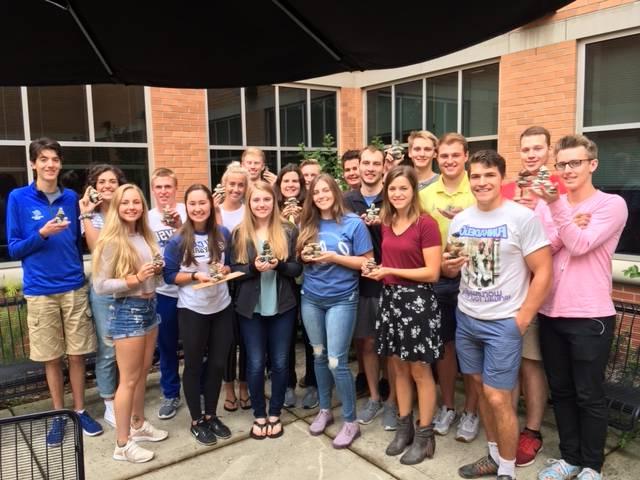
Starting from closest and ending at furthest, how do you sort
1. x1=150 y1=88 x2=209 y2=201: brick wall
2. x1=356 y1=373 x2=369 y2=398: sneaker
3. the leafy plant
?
1. x1=356 y1=373 x2=369 y2=398: sneaker
2. the leafy plant
3. x1=150 y1=88 x2=209 y2=201: brick wall

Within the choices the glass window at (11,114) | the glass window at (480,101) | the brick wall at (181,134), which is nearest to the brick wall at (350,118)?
the glass window at (480,101)

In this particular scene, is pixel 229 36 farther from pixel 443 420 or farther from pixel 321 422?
pixel 443 420

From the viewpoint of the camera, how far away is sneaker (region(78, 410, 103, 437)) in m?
3.96

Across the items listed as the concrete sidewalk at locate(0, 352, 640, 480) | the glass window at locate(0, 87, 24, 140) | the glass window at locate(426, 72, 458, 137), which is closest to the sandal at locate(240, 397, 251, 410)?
the concrete sidewalk at locate(0, 352, 640, 480)

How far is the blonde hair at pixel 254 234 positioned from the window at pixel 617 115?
4.48 meters

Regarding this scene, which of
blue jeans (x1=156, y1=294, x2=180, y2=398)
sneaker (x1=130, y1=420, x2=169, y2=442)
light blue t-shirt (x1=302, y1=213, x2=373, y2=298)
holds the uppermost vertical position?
light blue t-shirt (x1=302, y1=213, x2=373, y2=298)

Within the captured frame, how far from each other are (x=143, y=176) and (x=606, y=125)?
638cm

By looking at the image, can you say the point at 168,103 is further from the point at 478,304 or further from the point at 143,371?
the point at 478,304

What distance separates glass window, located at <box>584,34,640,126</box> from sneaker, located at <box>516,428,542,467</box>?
4264 millimetres

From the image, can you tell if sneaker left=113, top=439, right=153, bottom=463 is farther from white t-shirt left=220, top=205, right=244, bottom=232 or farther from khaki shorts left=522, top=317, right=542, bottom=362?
khaki shorts left=522, top=317, right=542, bottom=362

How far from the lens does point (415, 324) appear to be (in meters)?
3.30

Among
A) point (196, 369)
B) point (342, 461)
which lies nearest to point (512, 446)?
point (342, 461)

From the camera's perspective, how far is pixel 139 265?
3453mm

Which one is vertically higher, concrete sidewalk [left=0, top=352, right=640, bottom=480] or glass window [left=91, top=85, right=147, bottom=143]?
glass window [left=91, top=85, right=147, bottom=143]
